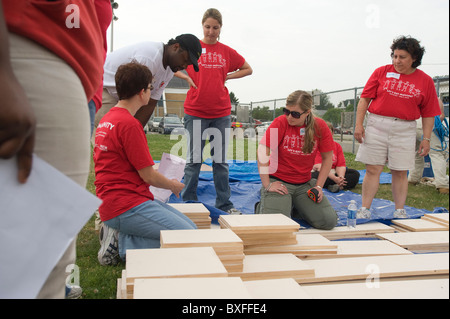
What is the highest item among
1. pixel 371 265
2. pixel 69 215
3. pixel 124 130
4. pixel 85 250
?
pixel 124 130

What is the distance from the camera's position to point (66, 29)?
833mm

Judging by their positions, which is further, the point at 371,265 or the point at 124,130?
the point at 124,130

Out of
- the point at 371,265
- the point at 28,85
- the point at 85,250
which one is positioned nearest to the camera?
the point at 28,85

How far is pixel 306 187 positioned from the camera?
3736mm

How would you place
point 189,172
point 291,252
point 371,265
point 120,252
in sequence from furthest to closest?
1. point 189,172
2. point 120,252
3. point 291,252
4. point 371,265

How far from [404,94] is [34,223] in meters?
3.66

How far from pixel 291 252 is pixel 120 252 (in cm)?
118

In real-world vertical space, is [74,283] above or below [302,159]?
below

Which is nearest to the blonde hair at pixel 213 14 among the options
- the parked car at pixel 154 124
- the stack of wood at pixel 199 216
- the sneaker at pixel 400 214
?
the stack of wood at pixel 199 216

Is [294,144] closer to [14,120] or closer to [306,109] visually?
[306,109]

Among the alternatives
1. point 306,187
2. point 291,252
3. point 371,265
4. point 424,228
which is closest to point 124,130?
point 291,252

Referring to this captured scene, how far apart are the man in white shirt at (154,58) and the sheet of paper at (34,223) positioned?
2.52m

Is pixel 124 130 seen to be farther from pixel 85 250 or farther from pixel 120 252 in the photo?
pixel 85 250

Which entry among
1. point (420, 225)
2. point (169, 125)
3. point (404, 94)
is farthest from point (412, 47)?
point (169, 125)
